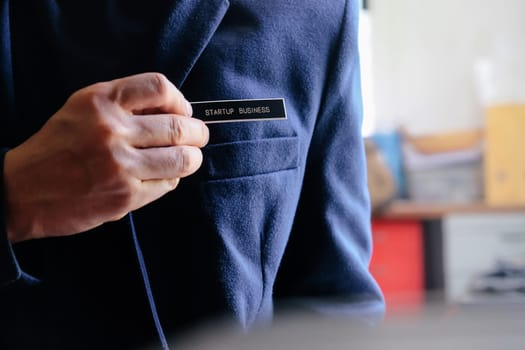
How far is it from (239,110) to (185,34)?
10 cm

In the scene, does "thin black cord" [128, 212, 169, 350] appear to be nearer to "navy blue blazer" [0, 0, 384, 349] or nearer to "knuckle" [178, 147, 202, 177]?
"navy blue blazer" [0, 0, 384, 349]

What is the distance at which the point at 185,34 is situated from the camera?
2.24 ft

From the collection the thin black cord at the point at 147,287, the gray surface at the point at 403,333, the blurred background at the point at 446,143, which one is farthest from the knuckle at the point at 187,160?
the blurred background at the point at 446,143

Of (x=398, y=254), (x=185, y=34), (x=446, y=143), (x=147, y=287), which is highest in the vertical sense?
(x=185, y=34)

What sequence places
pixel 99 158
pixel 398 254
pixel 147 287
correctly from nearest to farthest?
pixel 99 158 < pixel 147 287 < pixel 398 254

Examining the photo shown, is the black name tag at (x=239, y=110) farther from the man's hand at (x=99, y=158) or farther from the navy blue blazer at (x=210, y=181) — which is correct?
the man's hand at (x=99, y=158)

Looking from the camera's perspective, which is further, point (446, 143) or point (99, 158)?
point (446, 143)

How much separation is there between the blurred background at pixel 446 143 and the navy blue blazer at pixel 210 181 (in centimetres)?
207

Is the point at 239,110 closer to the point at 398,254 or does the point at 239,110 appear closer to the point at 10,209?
the point at 10,209

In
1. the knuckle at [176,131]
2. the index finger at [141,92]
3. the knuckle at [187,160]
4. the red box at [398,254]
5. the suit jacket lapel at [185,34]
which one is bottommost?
the red box at [398,254]

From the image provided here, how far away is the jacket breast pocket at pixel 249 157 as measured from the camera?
2.31ft

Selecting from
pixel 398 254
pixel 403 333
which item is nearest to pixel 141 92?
pixel 403 333

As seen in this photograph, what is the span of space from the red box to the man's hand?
2.52 meters

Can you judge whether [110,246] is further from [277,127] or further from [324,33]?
[324,33]
